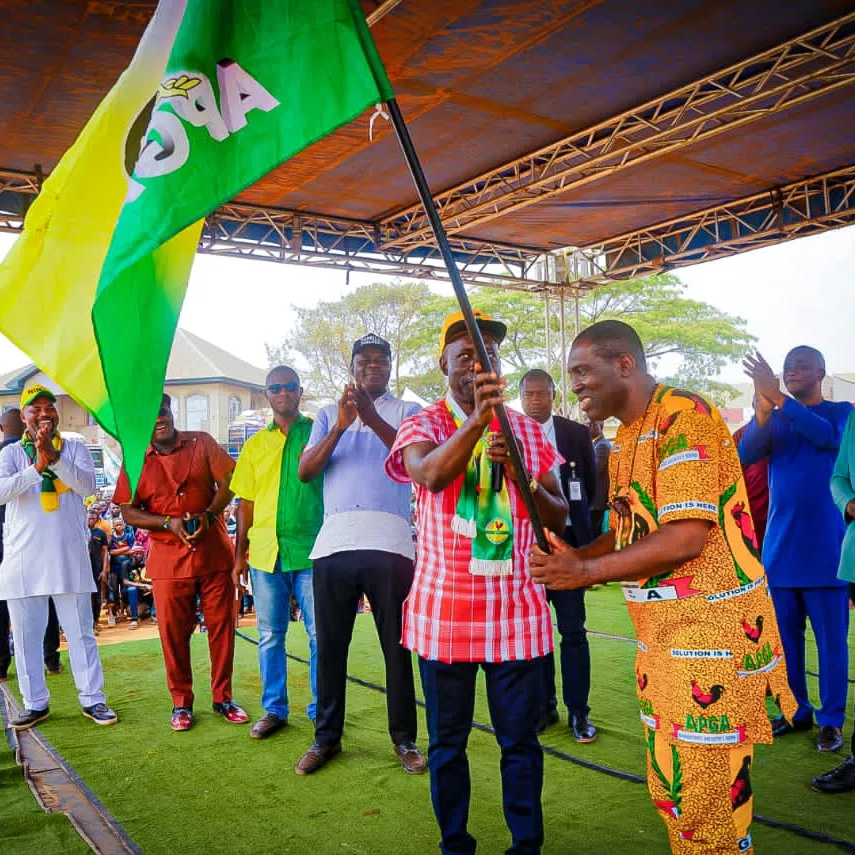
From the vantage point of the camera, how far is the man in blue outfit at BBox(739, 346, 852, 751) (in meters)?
4.33

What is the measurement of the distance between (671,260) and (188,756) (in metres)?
11.0

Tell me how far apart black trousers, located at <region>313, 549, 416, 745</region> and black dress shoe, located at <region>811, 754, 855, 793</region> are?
1.89 metres

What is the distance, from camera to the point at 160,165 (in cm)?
206

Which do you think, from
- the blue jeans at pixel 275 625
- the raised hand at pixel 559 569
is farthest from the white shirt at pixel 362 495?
the raised hand at pixel 559 569

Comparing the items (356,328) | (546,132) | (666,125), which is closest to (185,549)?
(546,132)

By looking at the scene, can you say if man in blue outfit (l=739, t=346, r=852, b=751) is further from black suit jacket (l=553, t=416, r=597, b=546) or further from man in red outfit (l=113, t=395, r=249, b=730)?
man in red outfit (l=113, t=395, r=249, b=730)

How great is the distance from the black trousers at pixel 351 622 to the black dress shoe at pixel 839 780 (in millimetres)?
1890

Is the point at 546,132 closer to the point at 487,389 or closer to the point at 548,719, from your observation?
the point at 548,719

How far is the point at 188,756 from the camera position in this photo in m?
4.52

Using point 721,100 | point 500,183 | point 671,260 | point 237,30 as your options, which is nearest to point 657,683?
point 237,30

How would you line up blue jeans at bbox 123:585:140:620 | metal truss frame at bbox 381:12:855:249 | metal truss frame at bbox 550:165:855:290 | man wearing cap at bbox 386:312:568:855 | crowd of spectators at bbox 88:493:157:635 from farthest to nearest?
metal truss frame at bbox 550:165:855:290 < blue jeans at bbox 123:585:140:620 < crowd of spectators at bbox 88:493:157:635 < metal truss frame at bbox 381:12:855:249 < man wearing cap at bbox 386:312:568:855

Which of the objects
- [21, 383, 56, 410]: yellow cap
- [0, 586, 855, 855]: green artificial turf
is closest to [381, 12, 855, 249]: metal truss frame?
[0, 586, 855, 855]: green artificial turf

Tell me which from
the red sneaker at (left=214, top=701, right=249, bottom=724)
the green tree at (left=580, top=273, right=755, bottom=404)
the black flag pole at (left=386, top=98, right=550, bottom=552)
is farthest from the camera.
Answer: the green tree at (left=580, top=273, right=755, bottom=404)

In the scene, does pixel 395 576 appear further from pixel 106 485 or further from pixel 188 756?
pixel 106 485
